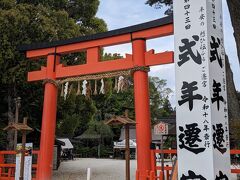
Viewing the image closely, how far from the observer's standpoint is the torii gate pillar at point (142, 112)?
360 inches

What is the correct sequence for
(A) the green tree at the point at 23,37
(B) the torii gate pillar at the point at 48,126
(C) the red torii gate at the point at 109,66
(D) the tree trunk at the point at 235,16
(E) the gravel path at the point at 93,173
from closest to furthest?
(D) the tree trunk at the point at 235,16 → (C) the red torii gate at the point at 109,66 → (B) the torii gate pillar at the point at 48,126 → (A) the green tree at the point at 23,37 → (E) the gravel path at the point at 93,173

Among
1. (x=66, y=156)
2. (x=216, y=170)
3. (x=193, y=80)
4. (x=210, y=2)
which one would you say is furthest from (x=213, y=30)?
(x=66, y=156)

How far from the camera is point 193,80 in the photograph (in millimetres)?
4246

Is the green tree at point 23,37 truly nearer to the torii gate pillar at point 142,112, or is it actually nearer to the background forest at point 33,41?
the background forest at point 33,41

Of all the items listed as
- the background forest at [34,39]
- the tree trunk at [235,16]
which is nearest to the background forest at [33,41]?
the background forest at [34,39]

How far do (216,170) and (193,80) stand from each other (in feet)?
3.53

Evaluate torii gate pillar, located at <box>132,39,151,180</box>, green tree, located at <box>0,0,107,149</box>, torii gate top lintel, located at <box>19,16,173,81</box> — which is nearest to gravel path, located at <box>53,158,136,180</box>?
green tree, located at <box>0,0,107,149</box>

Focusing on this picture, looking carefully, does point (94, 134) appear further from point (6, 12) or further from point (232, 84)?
point (232, 84)

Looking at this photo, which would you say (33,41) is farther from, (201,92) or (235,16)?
(201,92)

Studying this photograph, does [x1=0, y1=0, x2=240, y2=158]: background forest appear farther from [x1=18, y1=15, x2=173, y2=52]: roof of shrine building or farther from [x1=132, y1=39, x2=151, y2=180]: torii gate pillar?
[x1=18, y1=15, x2=173, y2=52]: roof of shrine building

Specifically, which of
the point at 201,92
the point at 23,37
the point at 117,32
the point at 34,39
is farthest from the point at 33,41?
the point at 201,92

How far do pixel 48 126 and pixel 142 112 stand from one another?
3.19 metres

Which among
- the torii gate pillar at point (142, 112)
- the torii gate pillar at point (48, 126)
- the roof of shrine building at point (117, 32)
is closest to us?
the torii gate pillar at point (142, 112)

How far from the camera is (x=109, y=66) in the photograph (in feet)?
33.9
